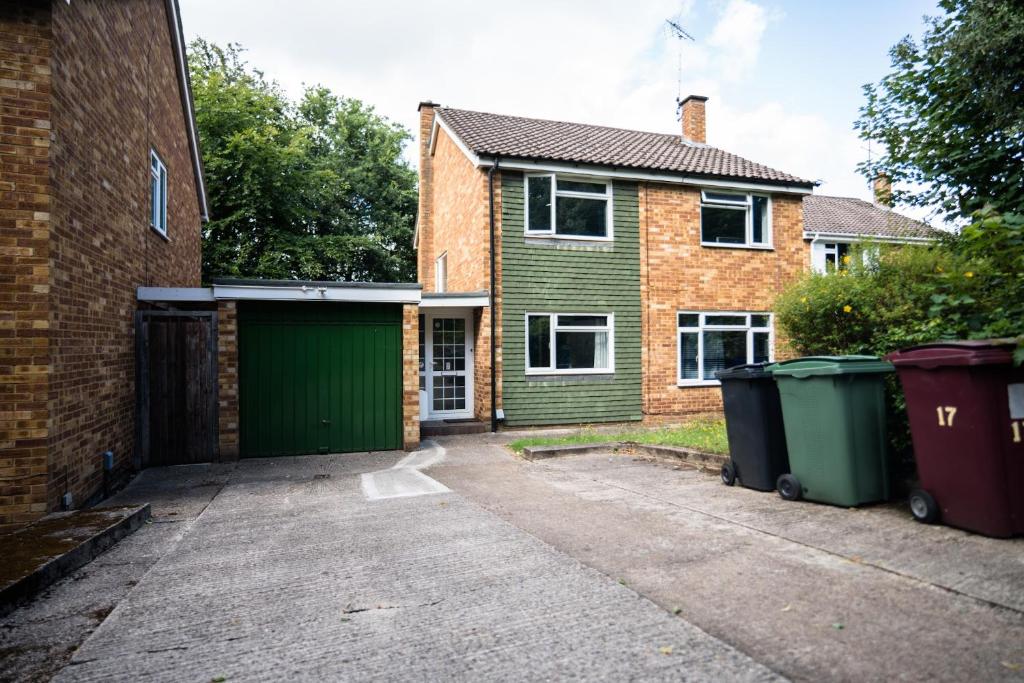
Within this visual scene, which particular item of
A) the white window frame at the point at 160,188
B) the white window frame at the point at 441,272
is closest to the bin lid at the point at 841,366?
the white window frame at the point at 160,188

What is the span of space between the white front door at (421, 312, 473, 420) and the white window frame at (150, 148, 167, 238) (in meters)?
5.02

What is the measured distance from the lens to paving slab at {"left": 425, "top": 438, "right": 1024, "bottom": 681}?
9.12 feet

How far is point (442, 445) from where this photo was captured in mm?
10250

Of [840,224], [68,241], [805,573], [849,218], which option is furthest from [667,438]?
[849,218]

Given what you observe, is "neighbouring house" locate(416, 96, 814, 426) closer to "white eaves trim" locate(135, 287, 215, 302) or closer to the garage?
the garage

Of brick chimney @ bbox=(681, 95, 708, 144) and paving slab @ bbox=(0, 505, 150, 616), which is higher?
brick chimney @ bbox=(681, 95, 708, 144)

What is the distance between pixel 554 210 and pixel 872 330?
23.6 ft

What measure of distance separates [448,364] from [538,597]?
9.11m

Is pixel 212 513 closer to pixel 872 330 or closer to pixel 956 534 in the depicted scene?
pixel 956 534

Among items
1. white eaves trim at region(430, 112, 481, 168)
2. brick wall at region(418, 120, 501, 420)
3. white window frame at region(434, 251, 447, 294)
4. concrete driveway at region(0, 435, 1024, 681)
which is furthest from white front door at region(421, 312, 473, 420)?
concrete driveway at region(0, 435, 1024, 681)

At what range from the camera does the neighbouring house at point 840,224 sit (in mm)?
19984

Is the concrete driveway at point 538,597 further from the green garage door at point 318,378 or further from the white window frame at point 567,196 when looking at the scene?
the white window frame at point 567,196

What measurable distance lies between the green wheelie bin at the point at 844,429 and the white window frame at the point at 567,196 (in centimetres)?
748

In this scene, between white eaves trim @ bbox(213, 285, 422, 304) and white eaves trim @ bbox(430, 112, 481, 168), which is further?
white eaves trim @ bbox(430, 112, 481, 168)
